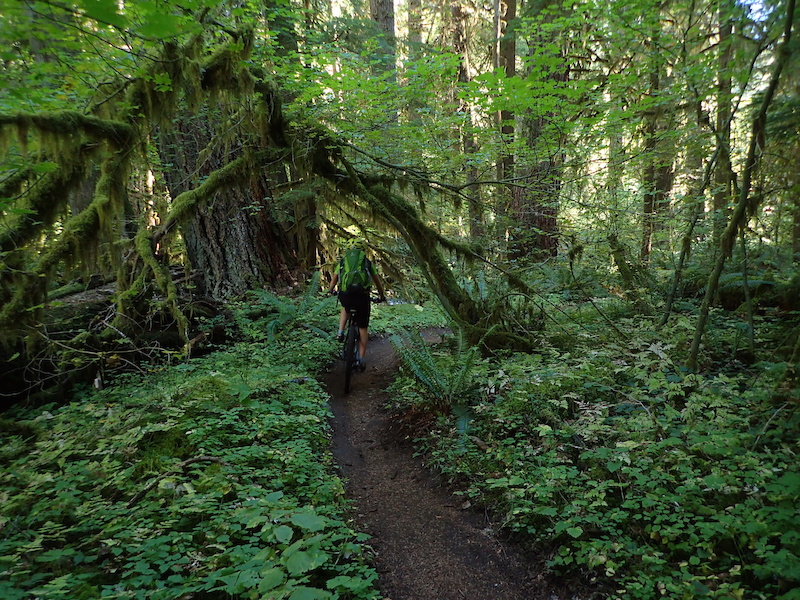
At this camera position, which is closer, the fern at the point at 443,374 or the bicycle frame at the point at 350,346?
the fern at the point at 443,374

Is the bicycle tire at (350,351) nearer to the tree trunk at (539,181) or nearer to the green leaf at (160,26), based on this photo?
the tree trunk at (539,181)

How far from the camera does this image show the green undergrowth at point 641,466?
2.61m

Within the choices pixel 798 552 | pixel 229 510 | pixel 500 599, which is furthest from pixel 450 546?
pixel 798 552

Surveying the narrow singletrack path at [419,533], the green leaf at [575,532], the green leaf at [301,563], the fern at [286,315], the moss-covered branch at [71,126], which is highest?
the moss-covered branch at [71,126]

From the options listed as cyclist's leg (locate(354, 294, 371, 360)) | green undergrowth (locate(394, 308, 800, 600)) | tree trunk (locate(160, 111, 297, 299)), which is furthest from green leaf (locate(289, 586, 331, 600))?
tree trunk (locate(160, 111, 297, 299))

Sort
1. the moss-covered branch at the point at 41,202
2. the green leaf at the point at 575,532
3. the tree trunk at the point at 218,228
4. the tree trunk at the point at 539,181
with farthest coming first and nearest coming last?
the tree trunk at the point at 218,228, the tree trunk at the point at 539,181, the moss-covered branch at the point at 41,202, the green leaf at the point at 575,532

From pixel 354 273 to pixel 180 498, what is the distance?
4304 mm

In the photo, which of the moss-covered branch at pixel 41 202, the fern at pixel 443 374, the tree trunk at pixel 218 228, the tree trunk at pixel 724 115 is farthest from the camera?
the tree trunk at pixel 218 228

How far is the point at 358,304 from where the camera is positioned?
6996 millimetres

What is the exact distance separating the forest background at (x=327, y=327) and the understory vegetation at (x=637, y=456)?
0.09ft

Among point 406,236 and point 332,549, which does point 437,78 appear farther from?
point 332,549

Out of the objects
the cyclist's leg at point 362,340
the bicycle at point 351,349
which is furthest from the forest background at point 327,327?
the cyclist's leg at point 362,340

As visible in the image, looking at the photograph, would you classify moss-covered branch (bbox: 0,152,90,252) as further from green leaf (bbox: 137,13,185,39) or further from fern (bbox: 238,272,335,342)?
fern (bbox: 238,272,335,342)

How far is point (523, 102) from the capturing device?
23.1 ft
